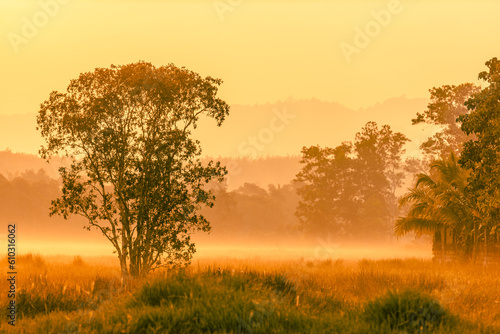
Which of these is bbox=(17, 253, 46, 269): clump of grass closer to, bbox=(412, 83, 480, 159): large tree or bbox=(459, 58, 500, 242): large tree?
bbox=(459, 58, 500, 242): large tree

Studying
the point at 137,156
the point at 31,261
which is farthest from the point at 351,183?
the point at 137,156

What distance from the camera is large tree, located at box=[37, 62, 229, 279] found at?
20297mm

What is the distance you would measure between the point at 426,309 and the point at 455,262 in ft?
73.5

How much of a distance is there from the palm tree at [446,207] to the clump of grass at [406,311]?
1902cm

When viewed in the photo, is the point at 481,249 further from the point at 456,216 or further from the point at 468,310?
the point at 468,310

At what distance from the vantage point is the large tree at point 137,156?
20.3 metres

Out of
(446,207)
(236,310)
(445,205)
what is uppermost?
(445,205)

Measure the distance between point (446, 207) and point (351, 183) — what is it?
124ft

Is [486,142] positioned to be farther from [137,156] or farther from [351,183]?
[351,183]

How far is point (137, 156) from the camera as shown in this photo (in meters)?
20.6

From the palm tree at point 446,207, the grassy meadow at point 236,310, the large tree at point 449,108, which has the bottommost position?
the grassy meadow at point 236,310

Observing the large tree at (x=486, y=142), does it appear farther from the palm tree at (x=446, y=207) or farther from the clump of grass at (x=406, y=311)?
the clump of grass at (x=406, y=311)

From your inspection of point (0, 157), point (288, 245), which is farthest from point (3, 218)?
point (0, 157)

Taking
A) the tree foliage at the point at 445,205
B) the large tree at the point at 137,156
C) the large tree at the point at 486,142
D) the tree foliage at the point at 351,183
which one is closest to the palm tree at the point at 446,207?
the tree foliage at the point at 445,205
